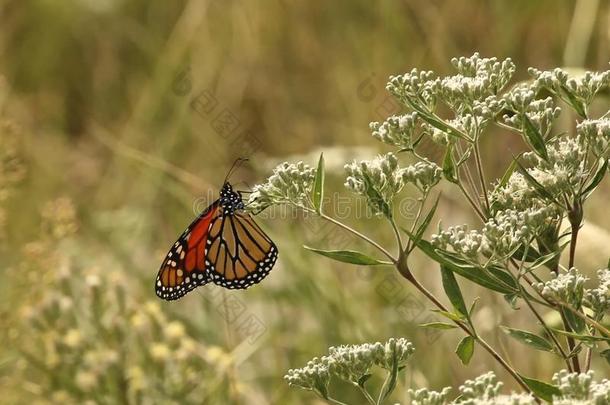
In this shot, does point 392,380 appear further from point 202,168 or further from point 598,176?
point 202,168

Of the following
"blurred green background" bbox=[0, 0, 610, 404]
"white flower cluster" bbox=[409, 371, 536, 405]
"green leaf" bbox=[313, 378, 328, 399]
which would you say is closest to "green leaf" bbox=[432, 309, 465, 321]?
"white flower cluster" bbox=[409, 371, 536, 405]

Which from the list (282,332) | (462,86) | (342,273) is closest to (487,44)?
Result: (342,273)

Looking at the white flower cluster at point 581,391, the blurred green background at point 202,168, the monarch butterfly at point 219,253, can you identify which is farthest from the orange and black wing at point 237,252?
the white flower cluster at point 581,391

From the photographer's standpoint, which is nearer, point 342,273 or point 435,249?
point 435,249

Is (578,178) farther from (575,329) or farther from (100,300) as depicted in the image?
(100,300)

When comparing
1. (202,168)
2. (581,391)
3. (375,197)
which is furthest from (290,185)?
(202,168)

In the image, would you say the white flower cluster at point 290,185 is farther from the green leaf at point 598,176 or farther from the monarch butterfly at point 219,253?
the monarch butterfly at point 219,253
